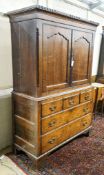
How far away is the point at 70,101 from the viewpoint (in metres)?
2.24

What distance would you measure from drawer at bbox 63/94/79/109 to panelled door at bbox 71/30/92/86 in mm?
206

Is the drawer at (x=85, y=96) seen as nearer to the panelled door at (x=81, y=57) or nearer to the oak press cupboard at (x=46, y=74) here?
the oak press cupboard at (x=46, y=74)

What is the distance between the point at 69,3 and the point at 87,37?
0.89 metres

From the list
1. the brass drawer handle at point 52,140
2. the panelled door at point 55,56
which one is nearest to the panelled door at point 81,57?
the panelled door at point 55,56

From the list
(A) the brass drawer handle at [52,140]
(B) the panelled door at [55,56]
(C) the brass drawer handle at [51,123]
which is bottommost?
(A) the brass drawer handle at [52,140]

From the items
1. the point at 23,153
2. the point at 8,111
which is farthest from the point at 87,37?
the point at 23,153

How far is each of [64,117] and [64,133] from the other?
0.81 ft

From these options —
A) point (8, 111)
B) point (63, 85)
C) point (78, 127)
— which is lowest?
point (78, 127)

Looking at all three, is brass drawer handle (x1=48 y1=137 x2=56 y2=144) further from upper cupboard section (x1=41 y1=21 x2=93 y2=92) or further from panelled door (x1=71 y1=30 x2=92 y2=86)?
panelled door (x1=71 y1=30 x2=92 y2=86)

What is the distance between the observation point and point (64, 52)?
2.03 metres

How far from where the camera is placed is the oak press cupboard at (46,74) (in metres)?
1.74

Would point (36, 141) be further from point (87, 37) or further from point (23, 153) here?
point (87, 37)

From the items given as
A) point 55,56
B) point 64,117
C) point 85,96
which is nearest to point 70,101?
point 64,117

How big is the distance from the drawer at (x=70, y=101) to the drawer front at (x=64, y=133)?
0.29 meters
